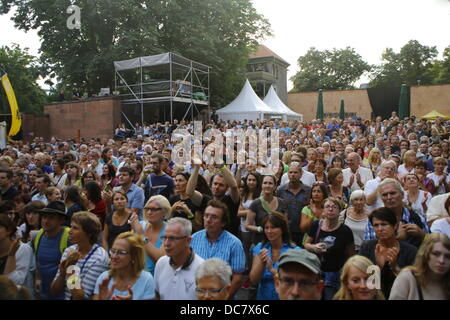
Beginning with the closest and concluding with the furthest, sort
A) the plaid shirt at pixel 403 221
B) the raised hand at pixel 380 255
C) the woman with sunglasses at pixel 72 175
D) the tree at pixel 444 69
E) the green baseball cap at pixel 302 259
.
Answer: the green baseball cap at pixel 302 259 < the raised hand at pixel 380 255 < the plaid shirt at pixel 403 221 < the woman with sunglasses at pixel 72 175 < the tree at pixel 444 69

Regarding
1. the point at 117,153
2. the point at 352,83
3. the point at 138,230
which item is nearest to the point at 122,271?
the point at 138,230

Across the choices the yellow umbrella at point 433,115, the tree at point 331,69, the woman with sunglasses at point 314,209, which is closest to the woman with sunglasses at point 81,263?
the woman with sunglasses at point 314,209

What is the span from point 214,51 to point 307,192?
20277mm

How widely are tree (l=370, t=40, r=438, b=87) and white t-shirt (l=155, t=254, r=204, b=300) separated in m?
54.8

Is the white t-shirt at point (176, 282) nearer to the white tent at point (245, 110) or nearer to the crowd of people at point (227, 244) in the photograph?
the crowd of people at point (227, 244)

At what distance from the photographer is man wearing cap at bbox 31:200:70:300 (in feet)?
9.84

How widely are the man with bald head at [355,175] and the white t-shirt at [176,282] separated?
144 inches

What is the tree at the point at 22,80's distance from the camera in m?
30.5

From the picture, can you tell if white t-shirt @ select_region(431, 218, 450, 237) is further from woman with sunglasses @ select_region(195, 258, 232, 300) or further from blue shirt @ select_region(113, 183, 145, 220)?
blue shirt @ select_region(113, 183, 145, 220)

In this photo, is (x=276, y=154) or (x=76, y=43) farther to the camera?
(x=76, y=43)
